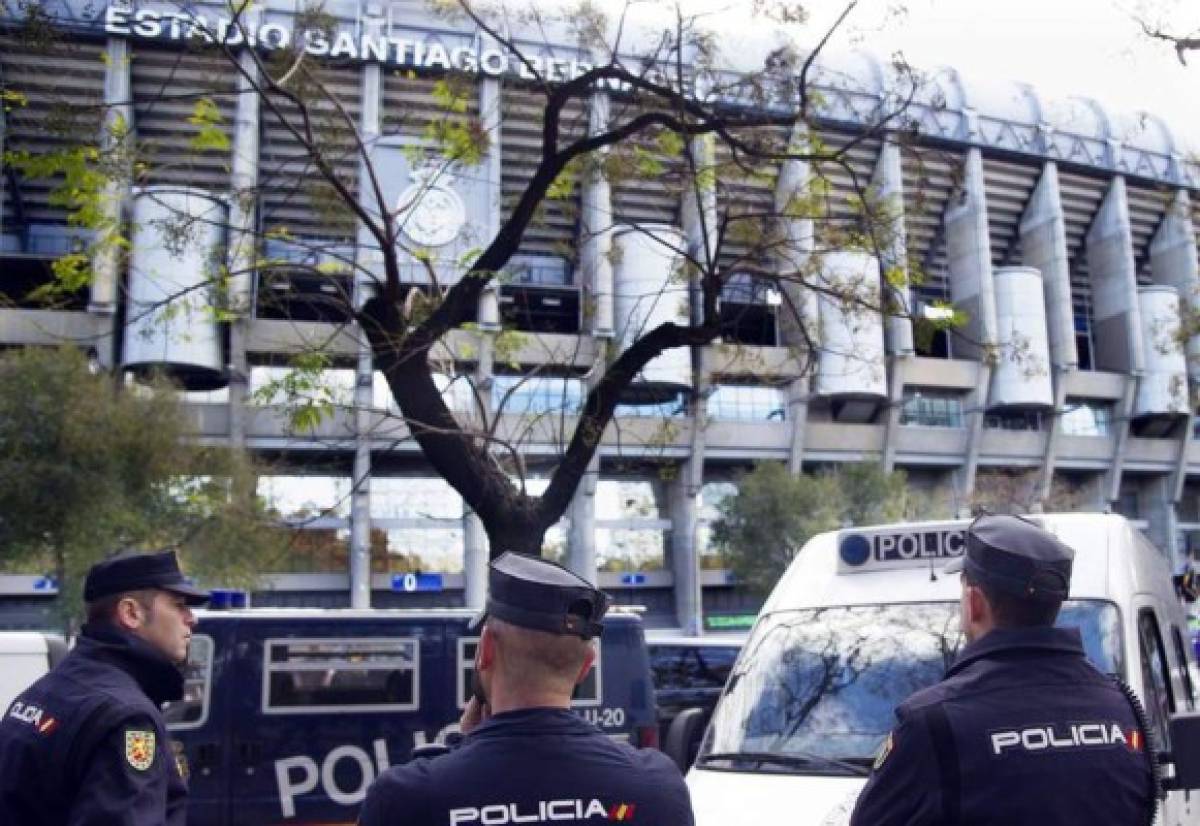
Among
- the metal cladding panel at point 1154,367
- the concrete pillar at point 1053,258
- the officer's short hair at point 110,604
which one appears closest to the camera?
the officer's short hair at point 110,604

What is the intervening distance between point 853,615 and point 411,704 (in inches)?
208

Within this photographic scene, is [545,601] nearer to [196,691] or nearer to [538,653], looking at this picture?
[538,653]

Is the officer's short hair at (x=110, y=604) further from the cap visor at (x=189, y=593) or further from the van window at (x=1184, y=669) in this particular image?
→ the van window at (x=1184, y=669)

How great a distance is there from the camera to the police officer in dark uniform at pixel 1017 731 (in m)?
2.37

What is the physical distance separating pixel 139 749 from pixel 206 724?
21.5 ft

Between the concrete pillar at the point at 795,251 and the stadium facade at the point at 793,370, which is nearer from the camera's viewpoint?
the concrete pillar at the point at 795,251

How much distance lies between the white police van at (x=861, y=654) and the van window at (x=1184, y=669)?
7.4 inches

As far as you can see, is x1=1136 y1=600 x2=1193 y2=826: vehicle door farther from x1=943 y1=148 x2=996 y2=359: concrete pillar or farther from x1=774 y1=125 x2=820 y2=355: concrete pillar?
x1=943 y1=148 x2=996 y2=359: concrete pillar

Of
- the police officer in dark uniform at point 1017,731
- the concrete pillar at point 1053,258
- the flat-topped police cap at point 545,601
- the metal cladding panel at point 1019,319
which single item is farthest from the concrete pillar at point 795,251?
the concrete pillar at point 1053,258

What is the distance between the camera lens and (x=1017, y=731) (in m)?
2.41

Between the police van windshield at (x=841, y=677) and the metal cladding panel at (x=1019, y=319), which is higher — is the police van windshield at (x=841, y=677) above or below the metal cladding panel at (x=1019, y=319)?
below

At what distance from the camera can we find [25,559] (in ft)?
76.3

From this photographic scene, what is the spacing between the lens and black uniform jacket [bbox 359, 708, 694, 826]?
186 centimetres

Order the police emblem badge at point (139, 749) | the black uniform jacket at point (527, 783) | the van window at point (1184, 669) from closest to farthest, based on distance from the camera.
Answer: the black uniform jacket at point (527, 783), the police emblem badge at point (139, 749), the van window at point (1184, 669)
